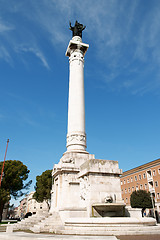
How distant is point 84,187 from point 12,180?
23.0 m

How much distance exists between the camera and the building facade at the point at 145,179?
47.3 metres

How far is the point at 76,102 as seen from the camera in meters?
19.5

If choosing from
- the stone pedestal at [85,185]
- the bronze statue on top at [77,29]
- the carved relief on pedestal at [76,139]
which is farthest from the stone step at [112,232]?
the bronze statue on top at [77,29]

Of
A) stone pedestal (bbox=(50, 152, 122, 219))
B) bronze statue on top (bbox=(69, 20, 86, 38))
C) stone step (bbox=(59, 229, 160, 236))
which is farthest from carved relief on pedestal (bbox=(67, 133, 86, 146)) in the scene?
bronze statue on top (bbox=(69, 20, 86, 38))

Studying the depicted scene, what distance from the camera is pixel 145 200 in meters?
42.3

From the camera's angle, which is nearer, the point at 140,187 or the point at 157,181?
the point at 157,181

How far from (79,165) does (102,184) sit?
11.6 feet

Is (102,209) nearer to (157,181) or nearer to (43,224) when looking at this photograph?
(43,224)

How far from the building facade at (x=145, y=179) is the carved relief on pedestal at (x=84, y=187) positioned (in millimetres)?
37038

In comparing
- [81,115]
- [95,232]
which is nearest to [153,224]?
[95,232]

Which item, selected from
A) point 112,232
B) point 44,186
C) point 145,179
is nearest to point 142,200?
point 145,179

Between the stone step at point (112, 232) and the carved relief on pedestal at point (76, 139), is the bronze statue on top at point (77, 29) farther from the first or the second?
the stone step at point (112, 232)

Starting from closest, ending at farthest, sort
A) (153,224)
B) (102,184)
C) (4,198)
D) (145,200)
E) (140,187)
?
(153,224) → (102,184) → (4,198) → (145,200) → (140,187)

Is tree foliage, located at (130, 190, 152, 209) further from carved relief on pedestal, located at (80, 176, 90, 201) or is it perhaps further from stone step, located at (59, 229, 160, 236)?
stone step, located at (59, 229, 160, 236)
